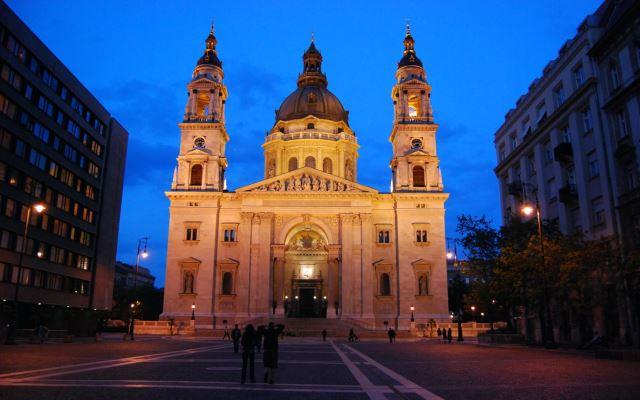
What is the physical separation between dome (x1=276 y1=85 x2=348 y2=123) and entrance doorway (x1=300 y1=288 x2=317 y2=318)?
2537cm

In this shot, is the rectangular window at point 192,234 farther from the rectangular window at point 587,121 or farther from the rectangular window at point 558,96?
the rectangular window at point 587,121

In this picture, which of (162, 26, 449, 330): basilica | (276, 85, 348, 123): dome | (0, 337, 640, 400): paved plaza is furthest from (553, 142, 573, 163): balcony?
(276, 85, 348, 123): dome

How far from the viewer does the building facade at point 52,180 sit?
44500 millimetres

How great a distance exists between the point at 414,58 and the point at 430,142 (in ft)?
39.2

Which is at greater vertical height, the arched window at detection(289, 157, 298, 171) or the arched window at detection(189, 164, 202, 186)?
the arched window at detection(289, 157, 298, 171)

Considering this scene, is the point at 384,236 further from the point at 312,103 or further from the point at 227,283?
the point at 312,103

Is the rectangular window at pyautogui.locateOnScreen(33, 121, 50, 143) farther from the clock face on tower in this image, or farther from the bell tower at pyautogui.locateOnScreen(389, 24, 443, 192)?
the bell tower at pyautogui.locateOnScreen(389, 24, 443, 192)

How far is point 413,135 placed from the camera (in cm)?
6438

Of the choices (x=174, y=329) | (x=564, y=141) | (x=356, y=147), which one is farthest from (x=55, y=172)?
(x=564, y=141)

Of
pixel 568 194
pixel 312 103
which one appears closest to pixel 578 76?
pixel 568 194

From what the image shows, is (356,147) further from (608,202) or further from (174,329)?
(608,202)

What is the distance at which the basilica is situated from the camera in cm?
5781

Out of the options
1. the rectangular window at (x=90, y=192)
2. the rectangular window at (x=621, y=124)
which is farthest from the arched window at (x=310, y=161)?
the rectangular window at (x=621, y=124)

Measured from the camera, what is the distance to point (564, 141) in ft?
125
